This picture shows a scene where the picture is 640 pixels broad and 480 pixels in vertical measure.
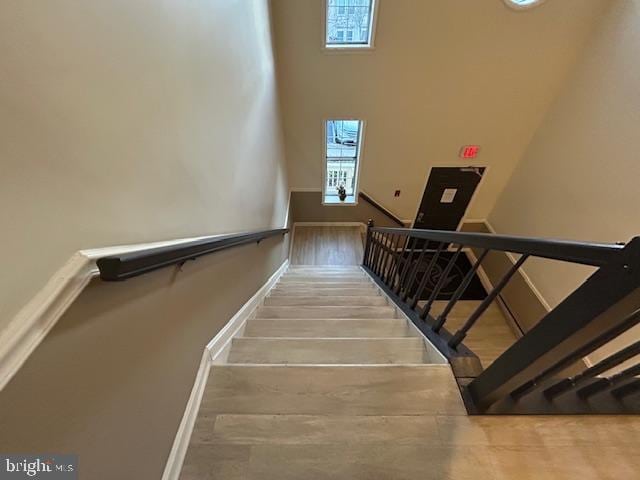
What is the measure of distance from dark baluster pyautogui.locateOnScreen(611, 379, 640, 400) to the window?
4139 mm

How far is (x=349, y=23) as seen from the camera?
3.51 meters

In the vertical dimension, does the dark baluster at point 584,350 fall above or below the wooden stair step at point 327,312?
above

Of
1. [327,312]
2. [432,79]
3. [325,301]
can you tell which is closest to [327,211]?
[432,79]

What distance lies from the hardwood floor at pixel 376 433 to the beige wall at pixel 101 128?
75 centimetres

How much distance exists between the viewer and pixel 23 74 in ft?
1.59

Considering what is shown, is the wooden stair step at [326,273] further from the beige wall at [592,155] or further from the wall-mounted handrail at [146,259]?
the wall-mounted handrail at [146,259]

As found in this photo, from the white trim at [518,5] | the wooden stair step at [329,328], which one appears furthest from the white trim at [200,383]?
the white trim at [518,5]

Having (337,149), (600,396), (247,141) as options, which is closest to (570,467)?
(600,396)

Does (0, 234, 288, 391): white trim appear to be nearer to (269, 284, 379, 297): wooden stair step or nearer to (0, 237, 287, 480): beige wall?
(0, 237, 287, 480): beige wall

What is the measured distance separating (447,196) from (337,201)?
2.08 m

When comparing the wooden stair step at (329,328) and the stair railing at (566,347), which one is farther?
the wooden stair step at (329,328)

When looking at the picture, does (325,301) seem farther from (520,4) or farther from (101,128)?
(520,4)

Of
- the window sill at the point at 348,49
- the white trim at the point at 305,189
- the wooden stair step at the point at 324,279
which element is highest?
the window sill at the point at 348,49

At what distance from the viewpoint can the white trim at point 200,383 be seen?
0.95 metres
